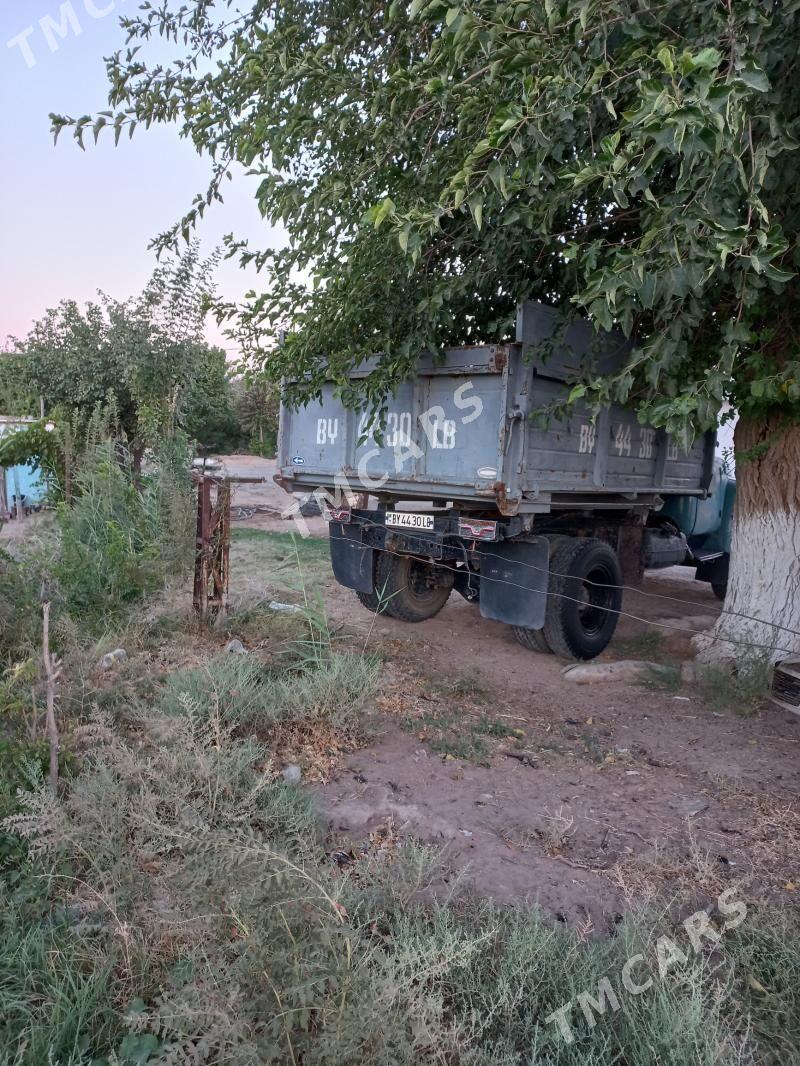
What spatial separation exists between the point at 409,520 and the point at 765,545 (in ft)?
8.71

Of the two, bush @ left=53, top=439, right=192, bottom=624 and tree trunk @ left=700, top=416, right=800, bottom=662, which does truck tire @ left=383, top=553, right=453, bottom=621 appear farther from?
tree trunk @ left=700, top=416, right=800, bottom=662

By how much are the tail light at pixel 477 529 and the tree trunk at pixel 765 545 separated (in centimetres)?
184

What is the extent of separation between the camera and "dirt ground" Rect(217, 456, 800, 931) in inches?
110

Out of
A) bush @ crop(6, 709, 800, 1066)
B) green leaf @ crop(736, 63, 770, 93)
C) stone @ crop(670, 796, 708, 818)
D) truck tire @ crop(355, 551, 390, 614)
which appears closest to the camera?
bush @ crop(6, 709, 800, 1066)

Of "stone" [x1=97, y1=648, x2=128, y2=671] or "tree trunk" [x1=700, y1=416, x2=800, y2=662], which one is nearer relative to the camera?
"stone" [x1=97, y1=648, x2=128, y2=671]

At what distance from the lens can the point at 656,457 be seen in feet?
21.0

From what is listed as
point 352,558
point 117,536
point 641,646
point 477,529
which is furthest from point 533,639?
point 117,536

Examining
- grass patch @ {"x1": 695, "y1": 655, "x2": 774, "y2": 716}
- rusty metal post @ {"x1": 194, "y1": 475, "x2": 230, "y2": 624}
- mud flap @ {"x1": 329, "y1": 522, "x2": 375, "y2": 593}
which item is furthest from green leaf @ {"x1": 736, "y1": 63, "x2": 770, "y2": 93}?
mud flap @ {"x1": 329, "y1": 522, "x2": 375, "y2": 593}

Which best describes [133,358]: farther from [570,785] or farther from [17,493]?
[570,785]

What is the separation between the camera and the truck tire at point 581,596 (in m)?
5.57

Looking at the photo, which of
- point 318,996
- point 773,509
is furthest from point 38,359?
point 318,996

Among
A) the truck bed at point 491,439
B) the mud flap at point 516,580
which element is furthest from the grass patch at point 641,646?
the mud flap at point 516,580

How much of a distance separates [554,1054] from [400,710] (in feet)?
8.60

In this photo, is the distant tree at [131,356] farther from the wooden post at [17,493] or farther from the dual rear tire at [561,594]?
the dual rear tire at [561,594]
